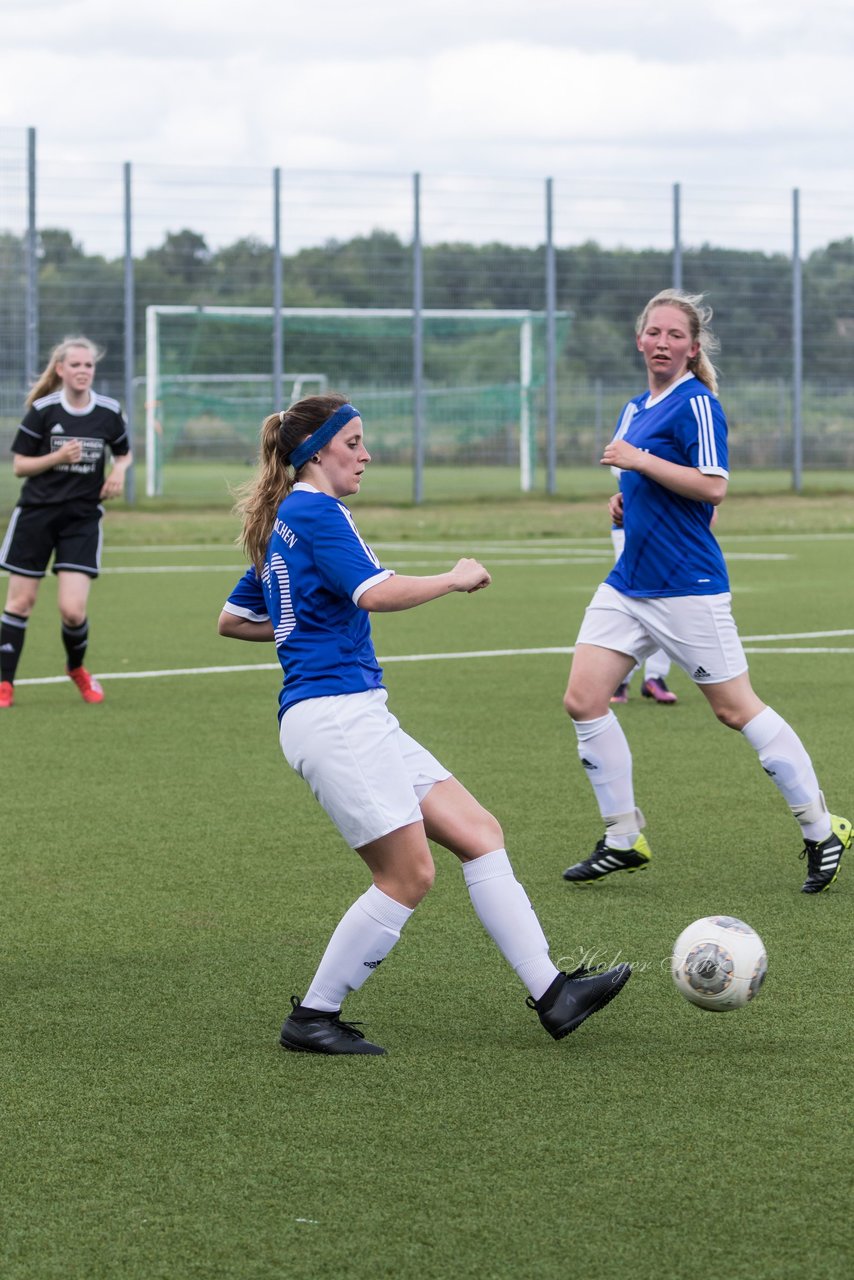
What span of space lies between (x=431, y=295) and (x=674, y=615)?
25148mm

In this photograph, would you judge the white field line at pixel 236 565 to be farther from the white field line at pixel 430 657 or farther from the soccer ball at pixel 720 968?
the soccer ball at pixel 720 968

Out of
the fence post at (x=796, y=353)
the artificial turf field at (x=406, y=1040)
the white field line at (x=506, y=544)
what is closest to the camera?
the artificial turf field at (x=406, y=1040)

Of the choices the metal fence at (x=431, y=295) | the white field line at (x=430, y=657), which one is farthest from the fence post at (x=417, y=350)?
the white field line at (x=430, y=657)

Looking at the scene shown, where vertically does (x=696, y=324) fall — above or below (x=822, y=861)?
above

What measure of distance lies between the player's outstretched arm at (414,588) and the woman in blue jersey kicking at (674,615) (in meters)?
2.17

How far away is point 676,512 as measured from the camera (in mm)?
6578

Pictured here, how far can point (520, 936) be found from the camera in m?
4.73

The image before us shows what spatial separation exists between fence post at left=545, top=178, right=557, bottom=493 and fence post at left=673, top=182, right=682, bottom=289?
2254 millimetres

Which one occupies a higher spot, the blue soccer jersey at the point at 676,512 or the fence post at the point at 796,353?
the fence post at the point at 796,353

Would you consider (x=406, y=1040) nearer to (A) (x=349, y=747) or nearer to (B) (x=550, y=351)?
(A) (x=349, y=747)

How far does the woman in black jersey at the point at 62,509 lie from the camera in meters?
11.0

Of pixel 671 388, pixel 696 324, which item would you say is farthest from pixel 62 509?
pixel 696 324

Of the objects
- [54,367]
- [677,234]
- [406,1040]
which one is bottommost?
[406,1040]

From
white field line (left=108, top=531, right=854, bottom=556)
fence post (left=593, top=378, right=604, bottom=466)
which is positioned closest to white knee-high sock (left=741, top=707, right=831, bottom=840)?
white field line (left=108, top=531, right=854, bottom=556)
